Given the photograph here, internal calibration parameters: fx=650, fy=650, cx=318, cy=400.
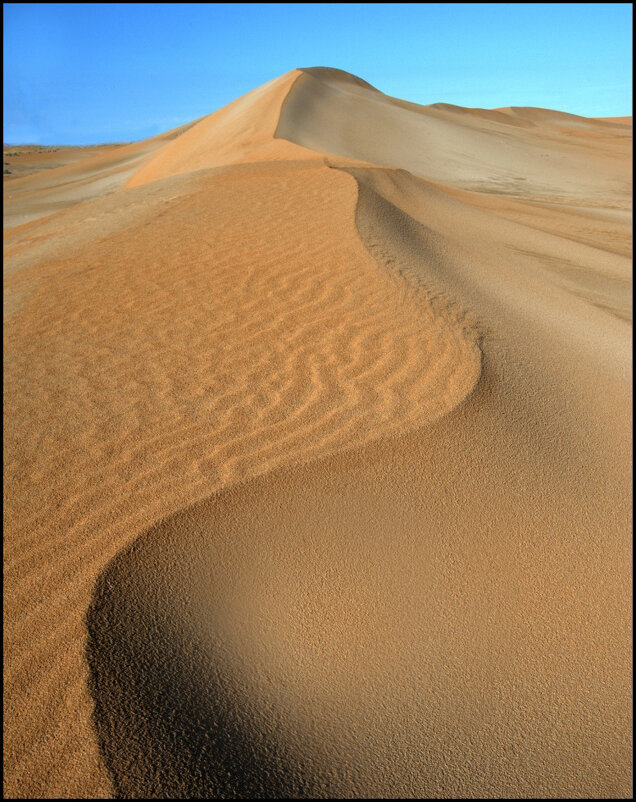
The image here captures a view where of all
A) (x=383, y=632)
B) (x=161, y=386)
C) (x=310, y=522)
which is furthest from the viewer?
(x=161, y=386)

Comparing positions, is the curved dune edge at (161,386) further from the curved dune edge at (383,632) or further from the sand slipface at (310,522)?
the curved dune edge at (383,632)

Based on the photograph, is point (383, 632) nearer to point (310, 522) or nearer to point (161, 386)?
point (310, 522)

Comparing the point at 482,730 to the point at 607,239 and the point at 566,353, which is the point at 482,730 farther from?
the point at 607,239

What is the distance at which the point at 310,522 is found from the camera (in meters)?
3.78

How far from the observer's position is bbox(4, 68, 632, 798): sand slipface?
268cm

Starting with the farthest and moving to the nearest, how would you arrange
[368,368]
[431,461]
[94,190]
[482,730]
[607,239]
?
1. [94,190]
2. [607,239]
3. [368,368]
4. [431,461]
5. [482,730]

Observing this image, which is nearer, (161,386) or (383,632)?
(383,632)

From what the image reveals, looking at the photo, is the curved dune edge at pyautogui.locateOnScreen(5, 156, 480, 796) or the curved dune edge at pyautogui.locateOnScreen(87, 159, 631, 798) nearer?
the curved dune edge at pyautogui.locateOnScreen(87, 159, 631, 798)

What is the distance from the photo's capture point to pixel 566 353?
6293 mm

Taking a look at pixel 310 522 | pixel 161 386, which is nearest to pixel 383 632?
pixel 310 522

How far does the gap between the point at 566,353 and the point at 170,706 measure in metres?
5.01

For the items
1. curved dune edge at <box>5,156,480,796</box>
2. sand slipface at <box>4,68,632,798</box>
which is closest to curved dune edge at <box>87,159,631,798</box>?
sand slipface at <box>4,68,632,798</box>

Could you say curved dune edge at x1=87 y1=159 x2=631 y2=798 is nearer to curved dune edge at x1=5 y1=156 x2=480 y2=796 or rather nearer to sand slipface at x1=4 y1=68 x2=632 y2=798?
sand slipface at x1=4 y1=68 x2=632 y2=798

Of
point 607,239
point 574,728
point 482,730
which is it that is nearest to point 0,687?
point 482,730
